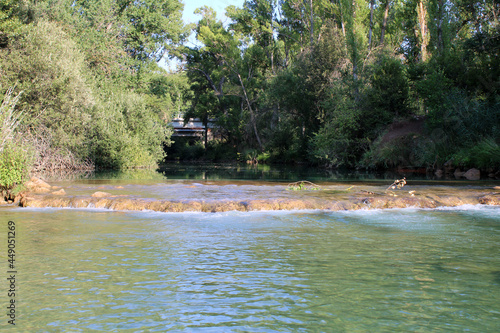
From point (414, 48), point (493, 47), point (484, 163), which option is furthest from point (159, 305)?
point (414, 48)

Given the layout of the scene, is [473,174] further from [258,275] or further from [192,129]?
[192,129]

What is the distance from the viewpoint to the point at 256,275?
6.71 m

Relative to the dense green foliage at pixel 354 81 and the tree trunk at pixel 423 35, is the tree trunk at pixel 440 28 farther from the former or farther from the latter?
the tree trunk at pixel 423 35

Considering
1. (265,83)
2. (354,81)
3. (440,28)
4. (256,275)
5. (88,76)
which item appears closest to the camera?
(256,275)

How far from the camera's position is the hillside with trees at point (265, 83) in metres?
24.3

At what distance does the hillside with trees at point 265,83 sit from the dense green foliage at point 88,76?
10 cm

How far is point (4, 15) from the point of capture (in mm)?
24141

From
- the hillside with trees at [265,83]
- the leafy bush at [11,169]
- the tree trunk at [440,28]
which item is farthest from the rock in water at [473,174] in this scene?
the leafy bush at [11,169]

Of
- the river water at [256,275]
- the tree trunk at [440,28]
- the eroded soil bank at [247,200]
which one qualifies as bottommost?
the river water at [256,275]

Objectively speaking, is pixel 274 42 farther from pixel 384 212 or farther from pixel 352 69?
pixel 384 212

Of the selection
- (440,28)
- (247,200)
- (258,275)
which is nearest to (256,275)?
(258,275)

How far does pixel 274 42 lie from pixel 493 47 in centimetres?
3080

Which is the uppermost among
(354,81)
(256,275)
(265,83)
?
(265,83)

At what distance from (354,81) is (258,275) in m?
30.2
